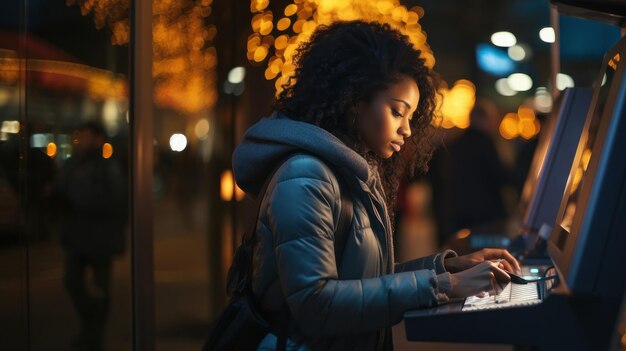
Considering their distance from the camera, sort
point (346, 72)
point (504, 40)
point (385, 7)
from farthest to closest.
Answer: point (504, 40)
point (385, 7)
point (346, 72)

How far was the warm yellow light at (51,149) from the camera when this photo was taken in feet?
14.4

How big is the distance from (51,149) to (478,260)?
216cm

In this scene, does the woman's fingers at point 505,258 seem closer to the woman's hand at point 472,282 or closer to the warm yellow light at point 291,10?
the woman's hand at point 472,282

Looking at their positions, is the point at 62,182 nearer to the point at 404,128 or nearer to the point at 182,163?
the point at 182,163

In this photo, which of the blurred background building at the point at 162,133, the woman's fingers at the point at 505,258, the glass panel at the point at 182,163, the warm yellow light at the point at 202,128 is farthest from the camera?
the warm yellow light at the point at 202,128

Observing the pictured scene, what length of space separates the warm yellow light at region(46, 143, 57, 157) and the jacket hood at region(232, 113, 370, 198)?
182cm

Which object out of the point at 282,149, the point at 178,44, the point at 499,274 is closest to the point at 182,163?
the point at 178,44

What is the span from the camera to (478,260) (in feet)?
10.2

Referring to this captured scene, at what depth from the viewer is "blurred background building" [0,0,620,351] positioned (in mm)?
4199

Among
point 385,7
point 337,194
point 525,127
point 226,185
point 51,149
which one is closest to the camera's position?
point 337,194

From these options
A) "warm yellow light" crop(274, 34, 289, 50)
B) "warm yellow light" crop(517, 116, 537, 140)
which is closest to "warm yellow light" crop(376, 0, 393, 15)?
"warm yellow light" crop(274, 34, 289, 50)

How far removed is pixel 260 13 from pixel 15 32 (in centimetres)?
303

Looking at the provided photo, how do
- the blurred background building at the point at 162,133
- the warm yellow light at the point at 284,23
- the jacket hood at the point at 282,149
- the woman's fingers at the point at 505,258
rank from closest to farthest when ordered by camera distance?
the jacket hood at the point at 282,149 < the woman's fingers at the point at 505,258 < the blurred background building at the point at 162,133 < the warm yellow light at the point at 284,23

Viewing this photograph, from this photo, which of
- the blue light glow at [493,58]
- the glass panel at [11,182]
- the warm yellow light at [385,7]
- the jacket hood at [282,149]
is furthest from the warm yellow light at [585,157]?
the blue light glow at [493,58]
